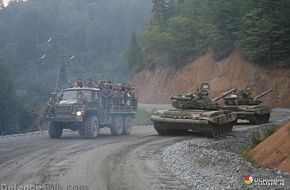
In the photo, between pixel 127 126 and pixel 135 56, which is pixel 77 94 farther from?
pixel 135 56

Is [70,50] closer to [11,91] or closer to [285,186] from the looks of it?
[11,91]

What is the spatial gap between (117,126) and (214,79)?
93.6 feet

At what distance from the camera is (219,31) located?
49.7m

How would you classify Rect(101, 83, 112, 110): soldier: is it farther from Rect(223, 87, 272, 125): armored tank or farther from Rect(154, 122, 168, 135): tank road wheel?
Rect(223, 87, 272, 125): armored tank

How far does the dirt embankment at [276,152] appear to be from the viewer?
10.9 meters

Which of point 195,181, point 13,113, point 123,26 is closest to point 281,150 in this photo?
point 195,181

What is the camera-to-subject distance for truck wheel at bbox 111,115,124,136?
2295 cm

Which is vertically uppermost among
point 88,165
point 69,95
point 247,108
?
point 69,95

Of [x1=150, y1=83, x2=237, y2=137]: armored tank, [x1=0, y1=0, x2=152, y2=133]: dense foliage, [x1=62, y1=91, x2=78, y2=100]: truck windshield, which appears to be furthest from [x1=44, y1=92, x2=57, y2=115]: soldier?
[x1=0, y1=0, x2=152, y2=133]: dense foliage

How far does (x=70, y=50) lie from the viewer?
99.2m

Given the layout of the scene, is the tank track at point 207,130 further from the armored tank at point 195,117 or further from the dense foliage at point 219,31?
the dense foliage at point 219,31

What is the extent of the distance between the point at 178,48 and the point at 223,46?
8285mm

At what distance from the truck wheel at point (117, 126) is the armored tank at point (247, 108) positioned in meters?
6.37

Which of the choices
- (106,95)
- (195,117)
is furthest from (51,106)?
(195,117)
